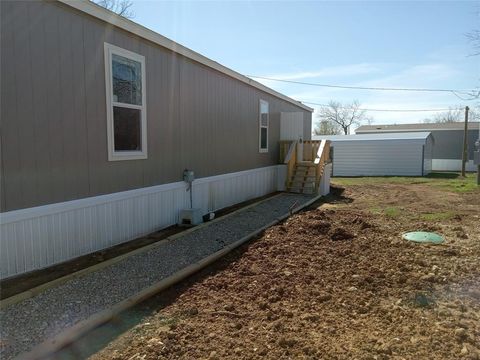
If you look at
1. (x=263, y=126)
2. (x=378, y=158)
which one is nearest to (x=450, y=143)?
(x=378, y=158)

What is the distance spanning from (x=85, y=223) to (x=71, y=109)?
1.46 metres

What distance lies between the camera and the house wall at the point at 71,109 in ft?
12.4

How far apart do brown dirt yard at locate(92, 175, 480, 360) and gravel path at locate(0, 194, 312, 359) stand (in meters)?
0.37

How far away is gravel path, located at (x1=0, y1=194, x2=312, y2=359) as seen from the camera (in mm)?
2746

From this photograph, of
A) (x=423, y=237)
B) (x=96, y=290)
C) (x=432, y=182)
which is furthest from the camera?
(x=432, y=182)

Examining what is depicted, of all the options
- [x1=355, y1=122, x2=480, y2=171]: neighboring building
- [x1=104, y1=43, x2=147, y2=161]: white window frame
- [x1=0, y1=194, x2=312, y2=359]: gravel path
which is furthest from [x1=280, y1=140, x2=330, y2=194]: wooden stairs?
[x1=355, y1=122, x2=480, y2=171]: neighboring building

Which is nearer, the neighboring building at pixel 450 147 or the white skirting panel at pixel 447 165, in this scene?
the white skirting panel at pixel 447 165

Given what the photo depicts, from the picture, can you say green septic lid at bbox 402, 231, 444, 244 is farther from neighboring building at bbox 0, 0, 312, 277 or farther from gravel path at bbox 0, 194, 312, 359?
neighboring building at bbox 0, 0, 312, 277

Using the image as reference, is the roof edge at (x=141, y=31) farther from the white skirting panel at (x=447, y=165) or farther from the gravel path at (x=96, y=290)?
the white skirting panel at (x=447, y=165)

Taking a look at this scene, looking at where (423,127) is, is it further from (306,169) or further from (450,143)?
(306,169)

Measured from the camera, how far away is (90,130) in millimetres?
4711

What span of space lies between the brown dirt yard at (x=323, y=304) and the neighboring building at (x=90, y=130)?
1.69m

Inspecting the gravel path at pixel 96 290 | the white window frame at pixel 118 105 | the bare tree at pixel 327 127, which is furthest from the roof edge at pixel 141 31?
the bare tree at pixel 327 127

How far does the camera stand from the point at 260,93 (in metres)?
11.0
